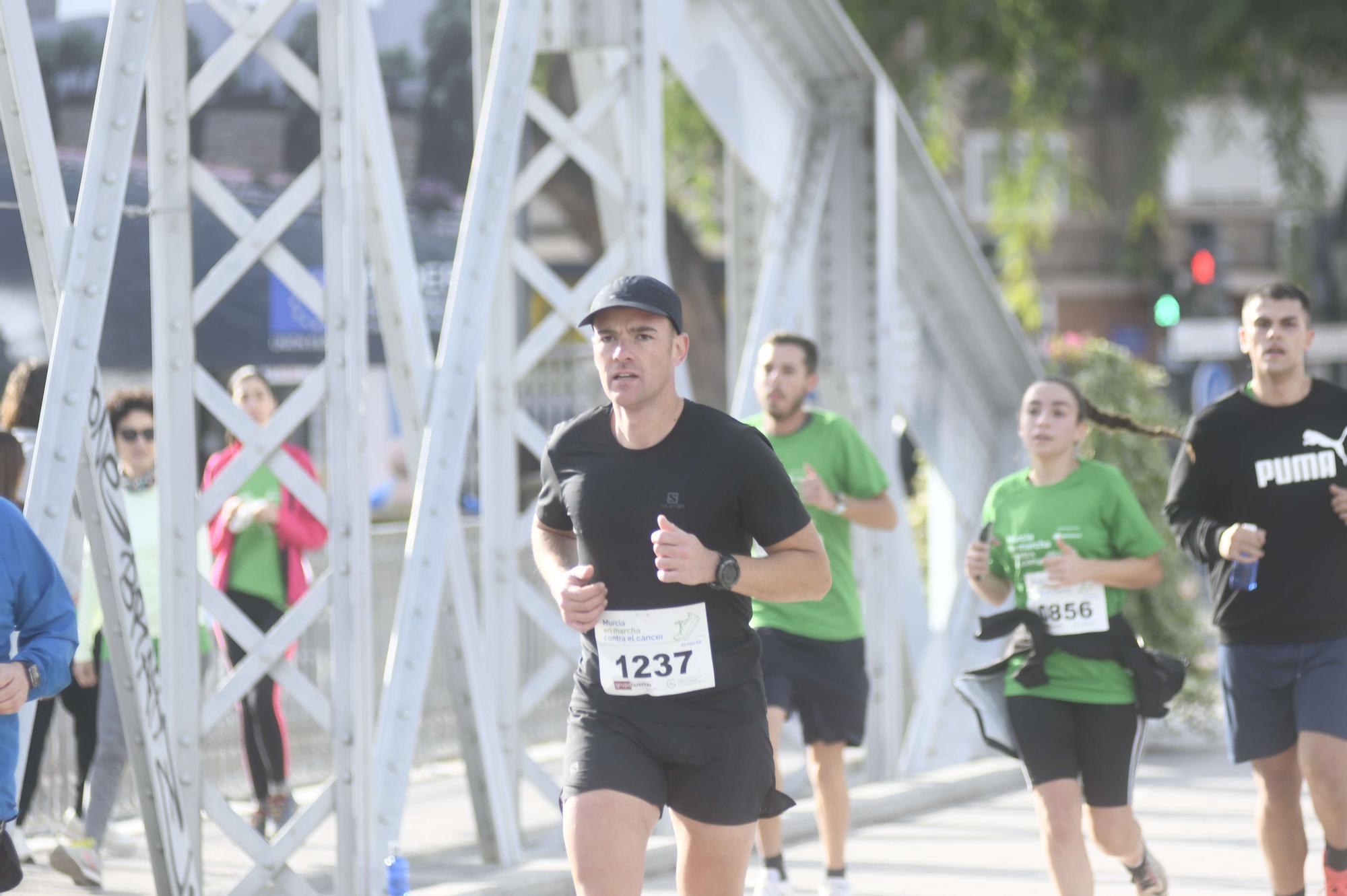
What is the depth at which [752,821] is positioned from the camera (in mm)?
4566

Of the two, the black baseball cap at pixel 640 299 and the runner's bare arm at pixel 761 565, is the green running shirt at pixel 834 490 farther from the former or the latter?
the black baseball cap at pixel 640 299

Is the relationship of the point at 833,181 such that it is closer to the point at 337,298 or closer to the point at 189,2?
the point at 189,2

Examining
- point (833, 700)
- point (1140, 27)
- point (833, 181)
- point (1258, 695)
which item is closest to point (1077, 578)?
point (1258, 695)

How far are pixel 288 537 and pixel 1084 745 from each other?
11.4ft

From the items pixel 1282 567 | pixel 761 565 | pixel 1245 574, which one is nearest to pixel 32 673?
pixel 761 565

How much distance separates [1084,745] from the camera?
614 cm

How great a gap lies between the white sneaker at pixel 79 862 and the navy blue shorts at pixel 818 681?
2538 mm

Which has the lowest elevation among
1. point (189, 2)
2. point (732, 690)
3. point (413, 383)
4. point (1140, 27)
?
point (732, 690)

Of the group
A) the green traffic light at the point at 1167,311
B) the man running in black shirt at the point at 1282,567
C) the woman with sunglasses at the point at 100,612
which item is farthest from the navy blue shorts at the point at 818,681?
the green traffic light at the point at 1167,311

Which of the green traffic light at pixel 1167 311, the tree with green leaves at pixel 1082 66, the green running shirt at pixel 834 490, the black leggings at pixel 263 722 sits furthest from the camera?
the green traffic light at pixel 1167 311

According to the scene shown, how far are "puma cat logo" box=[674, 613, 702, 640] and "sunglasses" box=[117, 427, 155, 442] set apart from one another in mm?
4028

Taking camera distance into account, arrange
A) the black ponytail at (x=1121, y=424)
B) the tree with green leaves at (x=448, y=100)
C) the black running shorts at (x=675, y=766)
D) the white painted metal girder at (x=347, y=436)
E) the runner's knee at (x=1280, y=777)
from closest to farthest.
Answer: the black running shorts at (x=675, y=766)
the runner's knee at (x=1280, y=777)
the white painted metal girder at (x=347, y=436)
the black ponytail at (x=1121, y=424)
the tree with green leaves at (x=448, y=100)

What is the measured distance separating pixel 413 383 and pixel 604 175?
1275 millimetres

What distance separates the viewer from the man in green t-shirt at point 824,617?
23.6 feet
